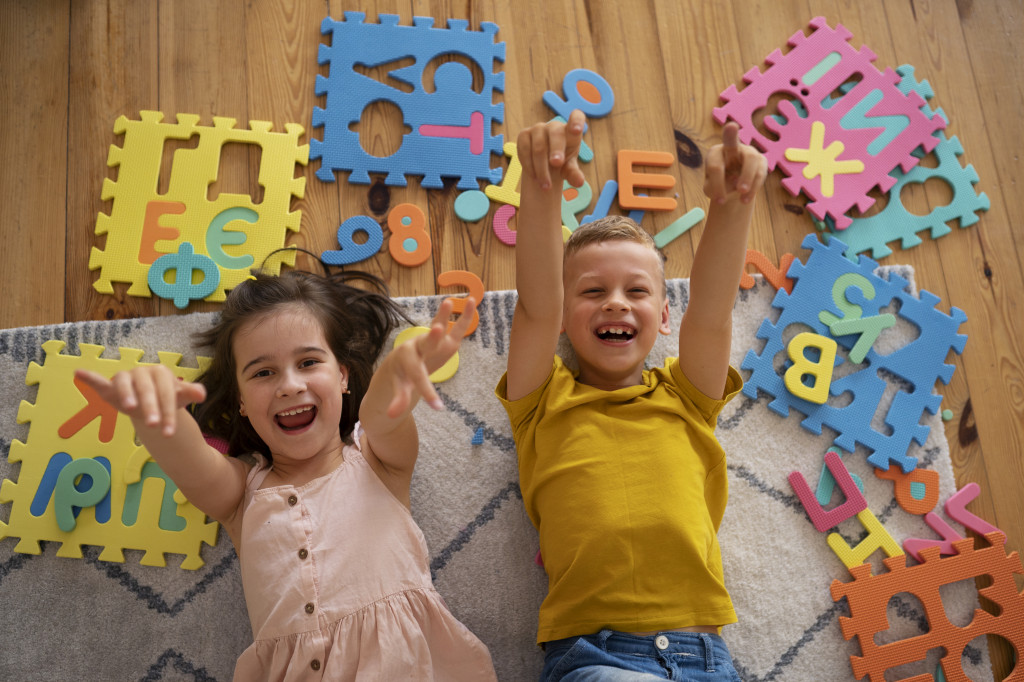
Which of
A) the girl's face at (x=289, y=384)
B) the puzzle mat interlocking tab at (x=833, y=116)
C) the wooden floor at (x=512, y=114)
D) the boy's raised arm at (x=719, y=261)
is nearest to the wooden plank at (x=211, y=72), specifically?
the wooden floor at (x=512, y=114)

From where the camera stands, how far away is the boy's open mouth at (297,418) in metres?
1.10

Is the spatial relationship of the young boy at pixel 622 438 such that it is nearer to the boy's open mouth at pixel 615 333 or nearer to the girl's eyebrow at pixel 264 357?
the boy's open mouth at pixel 615 333

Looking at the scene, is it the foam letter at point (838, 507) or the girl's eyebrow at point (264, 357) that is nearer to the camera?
the girl's eyebrow at point (264, 357)

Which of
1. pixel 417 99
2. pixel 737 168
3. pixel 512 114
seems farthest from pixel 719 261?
pixel 417 99

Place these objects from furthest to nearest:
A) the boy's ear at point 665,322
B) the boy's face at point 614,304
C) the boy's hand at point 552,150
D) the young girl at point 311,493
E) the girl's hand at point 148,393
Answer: the boy's ear at point 665,322 < the boy's face at point 614,304 < the young girl at point 311,493 < the boy's hand at point 552,150 < the girl's hand at point 148,393

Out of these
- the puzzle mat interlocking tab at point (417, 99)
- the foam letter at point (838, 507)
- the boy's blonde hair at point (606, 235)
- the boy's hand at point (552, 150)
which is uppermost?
the puzzle mat interlocking tab at point (417, 99)

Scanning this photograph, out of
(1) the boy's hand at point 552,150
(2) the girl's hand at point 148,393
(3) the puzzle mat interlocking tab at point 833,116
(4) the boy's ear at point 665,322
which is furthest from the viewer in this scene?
(3) the puzzle mat interlocking tab at point 833,116

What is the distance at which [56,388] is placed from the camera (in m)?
1.24

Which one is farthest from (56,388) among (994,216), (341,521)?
(994,216)

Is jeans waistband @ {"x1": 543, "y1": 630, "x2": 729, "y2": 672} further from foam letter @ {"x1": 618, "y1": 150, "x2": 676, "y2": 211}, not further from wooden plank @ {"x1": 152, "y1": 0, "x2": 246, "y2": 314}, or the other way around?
wooden plank @ {"x1": 152, "y1": 0, "x2": 246, "y2": 314}

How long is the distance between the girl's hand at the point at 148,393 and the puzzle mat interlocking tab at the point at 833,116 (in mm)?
1197

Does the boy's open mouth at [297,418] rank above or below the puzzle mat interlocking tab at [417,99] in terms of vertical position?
below

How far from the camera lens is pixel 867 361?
138 centimetres

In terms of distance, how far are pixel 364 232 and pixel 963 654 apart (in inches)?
53.1
